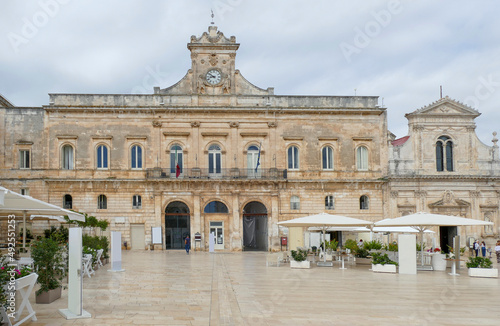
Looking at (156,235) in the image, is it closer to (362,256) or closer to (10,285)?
(362,256)

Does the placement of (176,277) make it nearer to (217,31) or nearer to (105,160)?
(105,160)

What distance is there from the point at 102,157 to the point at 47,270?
24.3 m

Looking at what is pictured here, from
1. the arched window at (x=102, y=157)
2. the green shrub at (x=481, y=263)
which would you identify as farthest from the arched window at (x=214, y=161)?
the green shrub at (x=481, y=263)

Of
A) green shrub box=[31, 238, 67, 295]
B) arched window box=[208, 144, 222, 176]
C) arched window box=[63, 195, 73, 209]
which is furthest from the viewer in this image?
arched window box=[208, 144, 222, 176]

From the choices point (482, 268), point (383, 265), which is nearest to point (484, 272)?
point (482, 268)

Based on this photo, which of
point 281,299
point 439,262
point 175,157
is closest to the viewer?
point 281,299

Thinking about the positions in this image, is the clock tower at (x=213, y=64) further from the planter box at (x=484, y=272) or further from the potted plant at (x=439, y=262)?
the planter box at (x=484, y=272)

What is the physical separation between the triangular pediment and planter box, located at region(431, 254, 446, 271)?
1743 cm

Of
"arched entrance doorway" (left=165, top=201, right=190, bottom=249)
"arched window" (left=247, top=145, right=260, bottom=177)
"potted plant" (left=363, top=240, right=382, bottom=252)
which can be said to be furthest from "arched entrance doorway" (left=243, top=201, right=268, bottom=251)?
"potted plant" (left=363, top=240, right=382, bottom=252)

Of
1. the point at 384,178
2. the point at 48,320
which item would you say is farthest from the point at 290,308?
the point at 384,178

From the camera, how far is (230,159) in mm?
37250

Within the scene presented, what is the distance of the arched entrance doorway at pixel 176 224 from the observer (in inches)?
1455

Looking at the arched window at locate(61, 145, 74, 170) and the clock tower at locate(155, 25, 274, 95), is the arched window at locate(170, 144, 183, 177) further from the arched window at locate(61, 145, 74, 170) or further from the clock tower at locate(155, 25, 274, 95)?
the arched window at locate(61, 145, 74, 170)

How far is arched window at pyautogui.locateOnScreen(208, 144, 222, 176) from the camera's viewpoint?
37.4 meters
